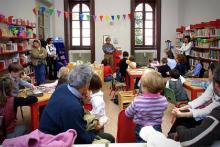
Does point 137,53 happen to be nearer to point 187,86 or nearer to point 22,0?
point 22,0

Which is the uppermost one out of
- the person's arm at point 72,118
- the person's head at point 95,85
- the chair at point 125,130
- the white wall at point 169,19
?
the white wall at point 169,19

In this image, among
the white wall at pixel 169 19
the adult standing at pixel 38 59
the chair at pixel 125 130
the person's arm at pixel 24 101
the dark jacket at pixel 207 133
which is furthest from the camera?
the white wall at pixel 169 19

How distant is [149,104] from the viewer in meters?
2.74

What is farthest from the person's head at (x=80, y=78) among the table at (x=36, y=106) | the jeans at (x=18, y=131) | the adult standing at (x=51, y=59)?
the adult standing at (x=51, y=59)

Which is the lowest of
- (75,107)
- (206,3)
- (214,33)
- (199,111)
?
(199,111)

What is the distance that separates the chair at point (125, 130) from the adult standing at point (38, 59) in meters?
6.19

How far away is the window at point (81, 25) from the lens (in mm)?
12461

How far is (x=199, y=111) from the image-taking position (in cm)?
300

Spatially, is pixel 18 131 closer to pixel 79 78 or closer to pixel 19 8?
pixel 79 78

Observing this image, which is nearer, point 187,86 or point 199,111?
point 199,111

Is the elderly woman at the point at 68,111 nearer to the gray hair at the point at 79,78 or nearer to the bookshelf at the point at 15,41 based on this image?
the gray hair at the point at 79,78

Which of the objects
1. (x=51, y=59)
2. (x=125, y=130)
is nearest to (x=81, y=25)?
(x=51, y=59)

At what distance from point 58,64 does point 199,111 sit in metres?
8.87

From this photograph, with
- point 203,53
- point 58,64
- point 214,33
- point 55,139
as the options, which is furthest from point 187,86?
point 58,64
